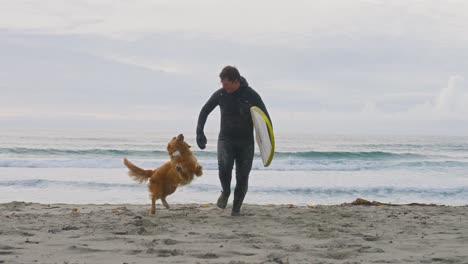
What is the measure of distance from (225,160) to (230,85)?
972 mm

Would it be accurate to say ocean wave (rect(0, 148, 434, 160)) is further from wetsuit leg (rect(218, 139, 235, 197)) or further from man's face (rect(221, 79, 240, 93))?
man's face (rect(221, 79, 240, 93))

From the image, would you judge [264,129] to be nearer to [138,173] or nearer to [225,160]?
[225,160]

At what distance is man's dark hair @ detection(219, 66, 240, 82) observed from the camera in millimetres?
6531

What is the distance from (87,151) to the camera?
88.4 feet

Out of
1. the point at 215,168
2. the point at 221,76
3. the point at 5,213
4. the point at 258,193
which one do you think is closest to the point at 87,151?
the point at 215,168

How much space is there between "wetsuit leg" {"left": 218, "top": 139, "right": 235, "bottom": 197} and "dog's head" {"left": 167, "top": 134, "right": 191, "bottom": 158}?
0.48 m

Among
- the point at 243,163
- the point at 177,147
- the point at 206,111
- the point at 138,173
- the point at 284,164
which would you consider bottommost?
the point at 284,164

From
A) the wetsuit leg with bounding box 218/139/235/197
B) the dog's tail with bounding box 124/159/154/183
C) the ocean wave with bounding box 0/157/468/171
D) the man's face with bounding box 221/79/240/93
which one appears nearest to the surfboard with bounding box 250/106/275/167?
the man's face with bounding box 221/79/240/93

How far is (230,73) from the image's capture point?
6539 millimetres

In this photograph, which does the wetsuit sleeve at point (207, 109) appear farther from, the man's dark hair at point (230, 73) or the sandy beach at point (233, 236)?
the sandy beach at point (233, 236)

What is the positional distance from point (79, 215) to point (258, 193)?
686cm

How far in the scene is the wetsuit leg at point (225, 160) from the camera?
267 inches

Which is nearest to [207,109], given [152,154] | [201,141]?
[201,141]

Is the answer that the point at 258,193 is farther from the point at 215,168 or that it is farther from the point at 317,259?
the point at 317,259
